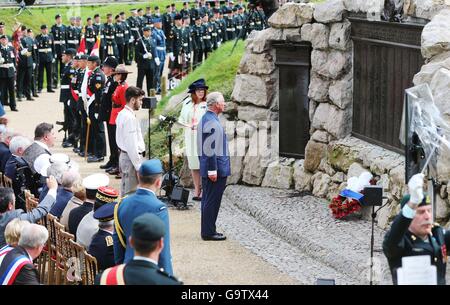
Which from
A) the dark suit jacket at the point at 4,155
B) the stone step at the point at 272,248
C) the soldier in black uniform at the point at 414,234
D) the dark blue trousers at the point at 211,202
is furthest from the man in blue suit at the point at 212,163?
the soldier in black uniform at the point at 414,234

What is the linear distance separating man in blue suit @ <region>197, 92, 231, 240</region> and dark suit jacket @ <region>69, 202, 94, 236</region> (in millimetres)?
2220

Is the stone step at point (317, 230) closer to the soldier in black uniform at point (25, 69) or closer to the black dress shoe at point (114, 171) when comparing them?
the black dress shoe at point (114, 171)

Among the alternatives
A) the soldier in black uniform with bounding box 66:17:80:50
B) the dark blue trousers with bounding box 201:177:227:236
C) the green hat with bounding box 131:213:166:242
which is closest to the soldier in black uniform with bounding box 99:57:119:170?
the dark blue trousers with bounding box 201:177:227:236

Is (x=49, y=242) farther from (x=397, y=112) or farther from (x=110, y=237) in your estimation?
(x=397, y=112)

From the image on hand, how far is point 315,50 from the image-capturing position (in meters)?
14.1

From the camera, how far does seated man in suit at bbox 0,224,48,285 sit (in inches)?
322

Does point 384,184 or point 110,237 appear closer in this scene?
point 110,237

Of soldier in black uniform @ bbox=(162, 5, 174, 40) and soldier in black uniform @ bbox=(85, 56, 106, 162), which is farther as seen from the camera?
soldier in black uniform @ bbox=(162, 5, 174, 40)

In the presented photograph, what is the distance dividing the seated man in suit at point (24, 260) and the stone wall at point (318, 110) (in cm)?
449

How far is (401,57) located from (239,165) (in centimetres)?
331

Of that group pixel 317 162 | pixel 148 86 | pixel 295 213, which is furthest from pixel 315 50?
pixel 148 86

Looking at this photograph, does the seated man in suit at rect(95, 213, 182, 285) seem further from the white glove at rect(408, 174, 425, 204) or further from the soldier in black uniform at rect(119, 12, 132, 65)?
the soldier in black uniform at rect(119, 12, 132, 65)

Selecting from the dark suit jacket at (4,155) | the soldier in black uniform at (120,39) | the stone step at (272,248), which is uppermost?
the dark suit jacket at (4,155)

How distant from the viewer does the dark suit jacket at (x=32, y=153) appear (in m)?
12.1
